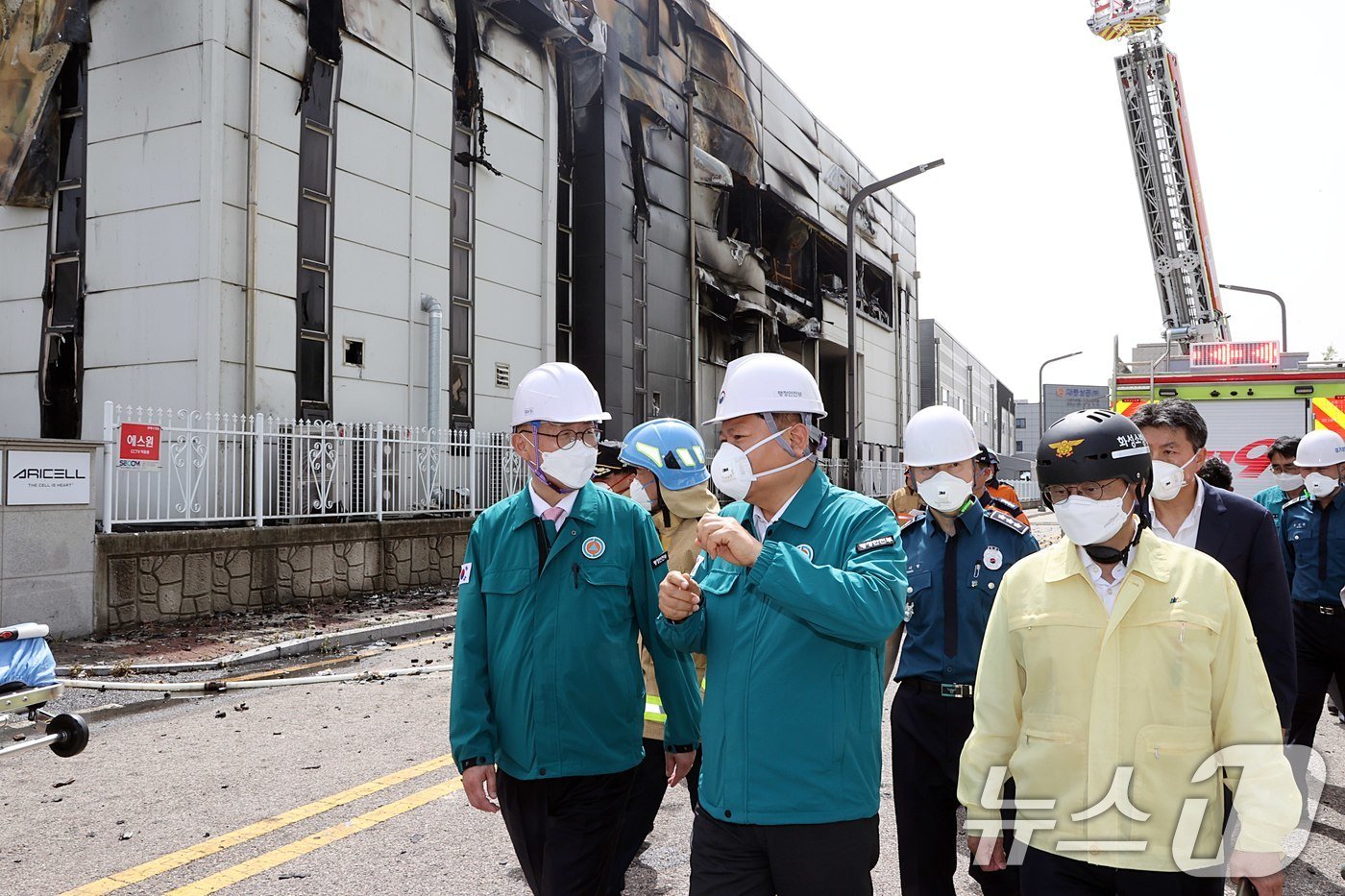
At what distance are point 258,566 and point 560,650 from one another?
33.6 ft

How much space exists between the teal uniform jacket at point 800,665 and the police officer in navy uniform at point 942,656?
0.86 meters

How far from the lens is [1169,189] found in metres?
19.8

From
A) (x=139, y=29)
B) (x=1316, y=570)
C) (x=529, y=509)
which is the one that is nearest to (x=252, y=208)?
(x=139, y=29)

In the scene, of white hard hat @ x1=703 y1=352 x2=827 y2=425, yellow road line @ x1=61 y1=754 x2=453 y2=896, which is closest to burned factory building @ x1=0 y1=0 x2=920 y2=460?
yellow road line @ x1=61 y1=754 x2=453 y2=896

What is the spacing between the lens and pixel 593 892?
9.44 feet

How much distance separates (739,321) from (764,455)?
89.4 feet

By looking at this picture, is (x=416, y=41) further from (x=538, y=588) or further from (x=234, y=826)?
(x=538, y=588)

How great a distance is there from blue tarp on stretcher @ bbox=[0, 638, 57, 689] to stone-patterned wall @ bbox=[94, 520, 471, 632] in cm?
693

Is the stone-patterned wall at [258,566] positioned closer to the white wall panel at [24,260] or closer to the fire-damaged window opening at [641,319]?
the white wall panel at [24,260]

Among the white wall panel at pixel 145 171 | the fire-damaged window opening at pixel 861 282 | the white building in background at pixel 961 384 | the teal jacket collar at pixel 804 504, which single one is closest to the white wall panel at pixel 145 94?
the white wall panel at pixel 145 171

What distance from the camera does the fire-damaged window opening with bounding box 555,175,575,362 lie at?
827 inches

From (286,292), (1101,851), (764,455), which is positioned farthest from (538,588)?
(286,292)

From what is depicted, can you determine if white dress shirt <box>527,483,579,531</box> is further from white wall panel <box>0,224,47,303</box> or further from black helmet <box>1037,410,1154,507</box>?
white wall panel <box>0,224,47,303</box>

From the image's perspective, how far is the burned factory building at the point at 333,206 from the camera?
13.7 meters
